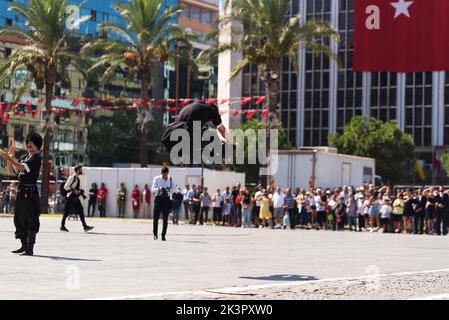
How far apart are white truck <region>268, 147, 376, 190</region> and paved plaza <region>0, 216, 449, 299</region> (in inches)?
843

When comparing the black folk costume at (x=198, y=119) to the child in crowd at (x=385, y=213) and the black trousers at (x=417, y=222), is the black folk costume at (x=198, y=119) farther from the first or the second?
the child in crowd at (x=385, y=213)

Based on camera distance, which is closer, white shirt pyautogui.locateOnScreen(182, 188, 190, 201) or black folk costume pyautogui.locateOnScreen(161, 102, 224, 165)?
black folk costume pyautogui.locateOnScreen(161, 102, 224, 165)

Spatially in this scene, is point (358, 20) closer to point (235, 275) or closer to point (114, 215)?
point (114, 215)

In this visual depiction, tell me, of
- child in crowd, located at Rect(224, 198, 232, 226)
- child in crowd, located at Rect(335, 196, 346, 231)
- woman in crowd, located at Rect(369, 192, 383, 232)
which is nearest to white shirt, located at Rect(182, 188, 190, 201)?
A: child in crowd, located at Rect(224, 198, 232, 226)

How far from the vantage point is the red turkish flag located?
32250 mm

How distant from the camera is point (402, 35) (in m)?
34.5

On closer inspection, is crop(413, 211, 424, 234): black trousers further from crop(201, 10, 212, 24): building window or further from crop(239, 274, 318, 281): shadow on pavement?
crop(201, 10, 212, 24): building window

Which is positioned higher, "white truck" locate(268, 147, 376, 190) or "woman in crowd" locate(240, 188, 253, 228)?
"white truck" locate(268, 147, 376, 190)

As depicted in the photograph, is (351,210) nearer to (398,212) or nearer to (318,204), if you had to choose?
(318,204)

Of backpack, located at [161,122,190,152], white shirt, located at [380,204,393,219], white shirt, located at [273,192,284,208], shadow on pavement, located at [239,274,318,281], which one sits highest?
backpack, located at [161,122,190,152]

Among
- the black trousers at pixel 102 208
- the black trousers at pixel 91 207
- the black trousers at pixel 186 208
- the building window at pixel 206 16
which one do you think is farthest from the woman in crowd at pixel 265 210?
the building window at pixel 206 16

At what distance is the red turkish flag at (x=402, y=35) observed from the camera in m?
32.2

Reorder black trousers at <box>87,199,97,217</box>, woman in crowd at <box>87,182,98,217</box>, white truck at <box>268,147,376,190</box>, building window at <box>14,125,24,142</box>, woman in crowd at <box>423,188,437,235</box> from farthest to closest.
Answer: building window at <box>14,125,24,142</box> < black trousers at <box>87,199,97,217</box> < woman in crowd at <box>87,182,98,217</box> < white truck at <box>268,147,376,190</box> < woman in crowd at <box>423,188,437,235</box>

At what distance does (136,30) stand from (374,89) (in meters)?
53.0
